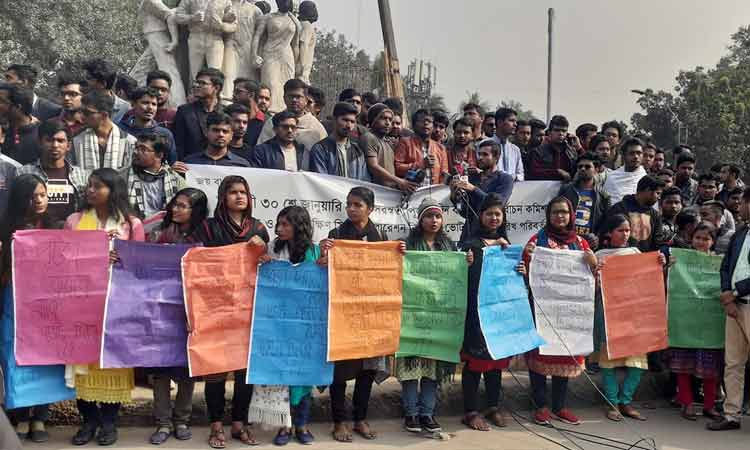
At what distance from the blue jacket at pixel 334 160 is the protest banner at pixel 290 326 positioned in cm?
142

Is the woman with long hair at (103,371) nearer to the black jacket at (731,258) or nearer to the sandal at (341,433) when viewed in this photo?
the sandal at (341,433)

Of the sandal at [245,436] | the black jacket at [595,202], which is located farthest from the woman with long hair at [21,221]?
the black jacket at [595,202]

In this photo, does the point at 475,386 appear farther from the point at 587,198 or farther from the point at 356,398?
the point at 587,198

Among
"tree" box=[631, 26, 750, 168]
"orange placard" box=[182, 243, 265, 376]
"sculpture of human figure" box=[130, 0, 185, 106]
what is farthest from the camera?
"tree" box=[631, 26, 750, 168]

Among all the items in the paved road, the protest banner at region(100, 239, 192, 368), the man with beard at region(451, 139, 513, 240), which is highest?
the man with beard at region(451, 139, 513, 240)

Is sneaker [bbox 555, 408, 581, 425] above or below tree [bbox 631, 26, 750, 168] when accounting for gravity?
below

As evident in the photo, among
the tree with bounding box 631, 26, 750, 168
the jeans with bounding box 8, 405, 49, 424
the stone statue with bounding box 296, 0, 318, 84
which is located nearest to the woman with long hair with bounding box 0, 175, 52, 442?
the jeans with bounding box 8, 405, 49, 424

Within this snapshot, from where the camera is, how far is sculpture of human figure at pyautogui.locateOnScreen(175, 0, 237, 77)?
10.5m

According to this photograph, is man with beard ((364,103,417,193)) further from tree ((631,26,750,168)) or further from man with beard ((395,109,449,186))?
tree ((631,26,750,168))

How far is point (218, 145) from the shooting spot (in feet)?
19.2

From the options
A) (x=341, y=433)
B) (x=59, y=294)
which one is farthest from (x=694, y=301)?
(x=59, y=294)

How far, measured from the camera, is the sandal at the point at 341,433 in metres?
5.19

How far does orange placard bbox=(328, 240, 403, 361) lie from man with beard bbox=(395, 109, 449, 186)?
4.80 ft

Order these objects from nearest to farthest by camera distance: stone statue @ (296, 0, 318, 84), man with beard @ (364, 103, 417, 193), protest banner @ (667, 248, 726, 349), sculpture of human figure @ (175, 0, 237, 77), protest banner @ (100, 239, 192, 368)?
protest banner @ (100, 239, 192, 368) → protest banner @ (667, 248, 726, 349) → man with beard @ (364, 103, 417, 193) → sculpture of human figure @ (175, 0, 237, 77) → stone statue @ (296, 0, 318, 84)
